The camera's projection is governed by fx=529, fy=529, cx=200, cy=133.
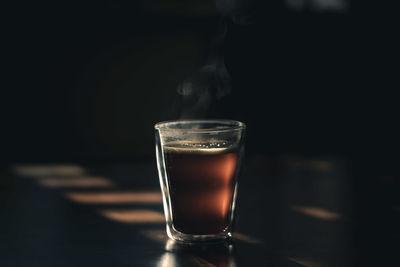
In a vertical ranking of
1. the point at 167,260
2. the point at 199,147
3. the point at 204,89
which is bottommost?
the point at 204,89

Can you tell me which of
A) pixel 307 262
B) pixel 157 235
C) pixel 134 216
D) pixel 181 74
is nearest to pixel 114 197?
pixel 134 216

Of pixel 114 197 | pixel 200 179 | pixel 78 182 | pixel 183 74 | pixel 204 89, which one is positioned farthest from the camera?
pixel 183 74

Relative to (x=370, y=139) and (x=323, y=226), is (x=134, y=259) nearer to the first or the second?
(x=323, y=226)

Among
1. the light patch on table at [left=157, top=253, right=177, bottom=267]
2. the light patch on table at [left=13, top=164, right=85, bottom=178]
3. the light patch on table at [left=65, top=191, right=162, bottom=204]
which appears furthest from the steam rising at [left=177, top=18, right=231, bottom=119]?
the light patch on table at [left=157, top=253, right=177, bottom=267]

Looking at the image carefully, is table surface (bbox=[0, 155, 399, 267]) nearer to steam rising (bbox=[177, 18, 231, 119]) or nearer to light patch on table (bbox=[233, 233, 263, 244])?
light patch on table (bbox=[233, 233, 263, 244])

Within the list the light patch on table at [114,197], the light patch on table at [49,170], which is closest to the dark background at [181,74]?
the light patch on table at [49,170]

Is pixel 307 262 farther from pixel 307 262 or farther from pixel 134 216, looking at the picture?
pixel 134 216

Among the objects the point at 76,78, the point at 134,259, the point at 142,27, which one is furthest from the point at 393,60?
the point at 134,259
